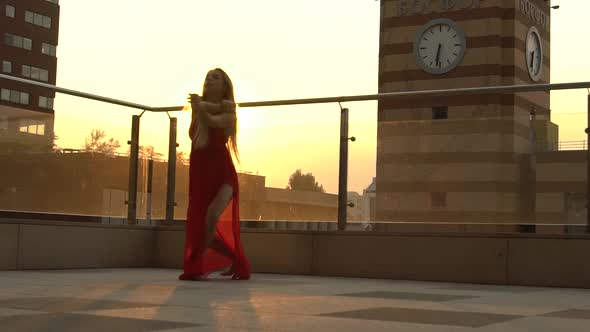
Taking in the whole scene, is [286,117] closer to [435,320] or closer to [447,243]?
[447,243]

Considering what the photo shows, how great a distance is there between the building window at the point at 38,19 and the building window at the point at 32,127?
91.4 metres

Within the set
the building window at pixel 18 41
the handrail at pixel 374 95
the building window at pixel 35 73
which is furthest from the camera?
the building window at pixel 35 73

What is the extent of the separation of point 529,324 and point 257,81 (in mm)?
6544

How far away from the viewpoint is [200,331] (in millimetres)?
3656

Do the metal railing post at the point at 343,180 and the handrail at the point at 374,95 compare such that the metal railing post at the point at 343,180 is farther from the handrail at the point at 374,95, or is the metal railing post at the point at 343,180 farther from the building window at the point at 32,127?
the building window at the point at 32,127

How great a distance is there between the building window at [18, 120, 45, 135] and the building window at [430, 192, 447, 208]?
400cm

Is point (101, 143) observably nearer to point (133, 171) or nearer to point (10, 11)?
point (133, 171)

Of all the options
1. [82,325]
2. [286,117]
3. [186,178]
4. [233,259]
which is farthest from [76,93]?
[82,325]

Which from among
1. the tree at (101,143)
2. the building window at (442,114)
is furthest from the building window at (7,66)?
the building window at (442,114)

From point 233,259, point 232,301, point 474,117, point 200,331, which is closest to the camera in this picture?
point 200,331

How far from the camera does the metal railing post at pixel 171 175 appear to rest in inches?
412

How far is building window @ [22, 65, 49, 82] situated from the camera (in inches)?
3787

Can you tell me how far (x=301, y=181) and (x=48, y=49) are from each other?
309 ft

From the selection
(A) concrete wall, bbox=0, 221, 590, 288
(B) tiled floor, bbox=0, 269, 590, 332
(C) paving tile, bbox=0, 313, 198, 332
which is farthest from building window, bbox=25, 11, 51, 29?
(C) paving tile, bbox=0, 313, 198, 332
